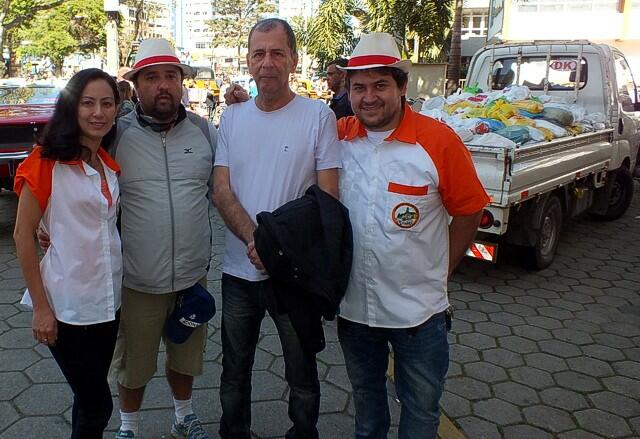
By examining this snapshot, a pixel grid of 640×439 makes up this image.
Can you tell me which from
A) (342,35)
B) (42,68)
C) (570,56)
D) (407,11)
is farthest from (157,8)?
→ (570,56)

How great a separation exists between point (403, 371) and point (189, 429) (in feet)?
4.03

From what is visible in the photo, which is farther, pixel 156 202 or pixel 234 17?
pixel 234 17

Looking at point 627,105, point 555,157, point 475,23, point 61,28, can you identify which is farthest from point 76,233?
point 475,23

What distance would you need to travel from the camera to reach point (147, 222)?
240cm

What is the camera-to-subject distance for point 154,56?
2393 millimetres

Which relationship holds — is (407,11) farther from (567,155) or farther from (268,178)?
(268,178)

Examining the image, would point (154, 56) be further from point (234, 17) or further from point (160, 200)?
point (234, 17)

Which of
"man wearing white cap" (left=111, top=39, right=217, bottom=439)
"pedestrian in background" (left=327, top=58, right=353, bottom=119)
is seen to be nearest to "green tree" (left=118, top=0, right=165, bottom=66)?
"pedestrian in background" (left=327, top=58, right=353, bottom=119)

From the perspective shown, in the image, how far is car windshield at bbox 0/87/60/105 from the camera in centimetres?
747

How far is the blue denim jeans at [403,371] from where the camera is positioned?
216cm

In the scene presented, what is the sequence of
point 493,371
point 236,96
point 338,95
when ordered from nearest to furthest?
1. point 236,96
2. point 493,371
3. point 338,95

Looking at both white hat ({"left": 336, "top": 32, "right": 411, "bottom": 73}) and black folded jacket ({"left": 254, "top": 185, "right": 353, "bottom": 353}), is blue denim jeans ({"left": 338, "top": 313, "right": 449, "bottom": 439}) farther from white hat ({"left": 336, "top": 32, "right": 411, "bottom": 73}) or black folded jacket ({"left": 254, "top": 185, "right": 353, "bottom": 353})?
white hat ({"left": 336, "top": 32, "right": 411, "bottom": 73})

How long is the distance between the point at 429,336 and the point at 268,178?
900 millimetres

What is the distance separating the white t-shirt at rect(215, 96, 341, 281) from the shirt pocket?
0.31 metres
